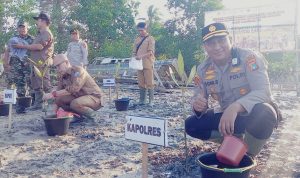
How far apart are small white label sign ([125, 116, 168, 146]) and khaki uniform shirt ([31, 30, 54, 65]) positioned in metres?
4.11

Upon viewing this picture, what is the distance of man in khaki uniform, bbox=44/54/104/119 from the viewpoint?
4.55 m

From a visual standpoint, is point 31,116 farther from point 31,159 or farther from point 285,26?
point 285,26

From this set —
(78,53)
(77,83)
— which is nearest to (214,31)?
(77,83)

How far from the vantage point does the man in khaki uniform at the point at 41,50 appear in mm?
5797

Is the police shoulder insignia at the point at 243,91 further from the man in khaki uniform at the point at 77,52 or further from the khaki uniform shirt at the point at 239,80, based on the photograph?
the man in khaki uniform at the point at 77,52

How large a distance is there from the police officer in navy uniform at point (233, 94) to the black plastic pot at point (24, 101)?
13.5 feet

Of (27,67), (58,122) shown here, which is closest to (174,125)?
(58,122)

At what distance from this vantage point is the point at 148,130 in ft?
7.27

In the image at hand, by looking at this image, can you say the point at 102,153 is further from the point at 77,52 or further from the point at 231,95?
the point at 77,52

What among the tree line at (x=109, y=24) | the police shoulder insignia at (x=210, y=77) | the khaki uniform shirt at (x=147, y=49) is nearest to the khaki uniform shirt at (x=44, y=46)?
the khaki uniform shirt at (x=147, y=49)

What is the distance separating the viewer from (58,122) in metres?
4.16

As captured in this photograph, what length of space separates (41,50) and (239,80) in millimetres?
4314

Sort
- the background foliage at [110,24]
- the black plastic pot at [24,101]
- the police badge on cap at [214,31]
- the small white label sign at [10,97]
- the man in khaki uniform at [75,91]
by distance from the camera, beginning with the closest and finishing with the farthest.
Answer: the police badge on cap at [214,31]
the small white label sign at [10,97]
the man in khaki uniform at [75,91]
the black plastic pot at [24,101]
the background foliage at [110,24]

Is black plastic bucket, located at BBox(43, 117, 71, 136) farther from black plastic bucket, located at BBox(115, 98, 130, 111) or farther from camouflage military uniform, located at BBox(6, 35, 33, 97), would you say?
camouflage military uniform, located at BBox(6, 35, 33, 97)
